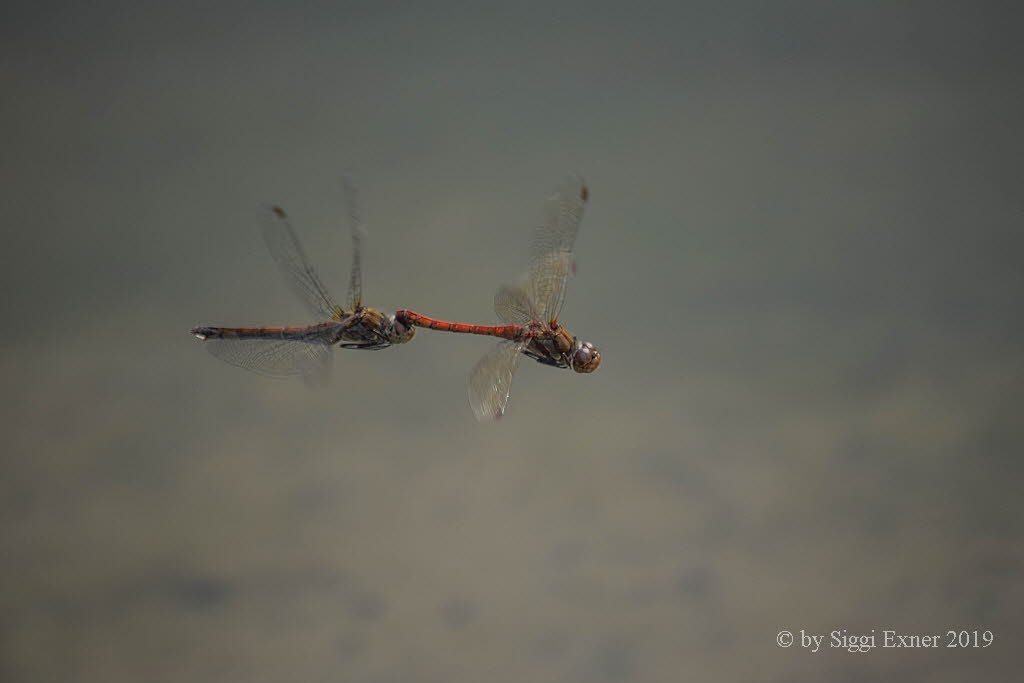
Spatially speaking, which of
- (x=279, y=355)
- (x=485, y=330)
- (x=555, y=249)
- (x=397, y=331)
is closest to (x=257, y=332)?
(x=279, y=355)

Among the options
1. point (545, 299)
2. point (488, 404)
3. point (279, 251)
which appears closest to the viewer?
point (488, 404)

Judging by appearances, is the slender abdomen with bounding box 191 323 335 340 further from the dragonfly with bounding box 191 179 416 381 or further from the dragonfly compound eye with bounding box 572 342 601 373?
the dragonfly compound eye with bounding box 572 342 601 373

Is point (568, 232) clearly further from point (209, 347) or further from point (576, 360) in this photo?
point (209, 347)

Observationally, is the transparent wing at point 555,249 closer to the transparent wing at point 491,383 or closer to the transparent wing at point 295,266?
the transparent wing at point 491,383

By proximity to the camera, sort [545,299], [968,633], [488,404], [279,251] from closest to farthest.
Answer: [488,404]
[545,299]
[279,251]
[968,633]

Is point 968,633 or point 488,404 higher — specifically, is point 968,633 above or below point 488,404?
above

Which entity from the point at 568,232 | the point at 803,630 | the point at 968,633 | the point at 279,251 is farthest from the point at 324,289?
the point at 968,633

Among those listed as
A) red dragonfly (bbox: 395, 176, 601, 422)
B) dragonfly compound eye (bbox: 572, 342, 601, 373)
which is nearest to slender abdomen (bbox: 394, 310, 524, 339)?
red dragonfly (bbox: 395, 176, 601, 422)
